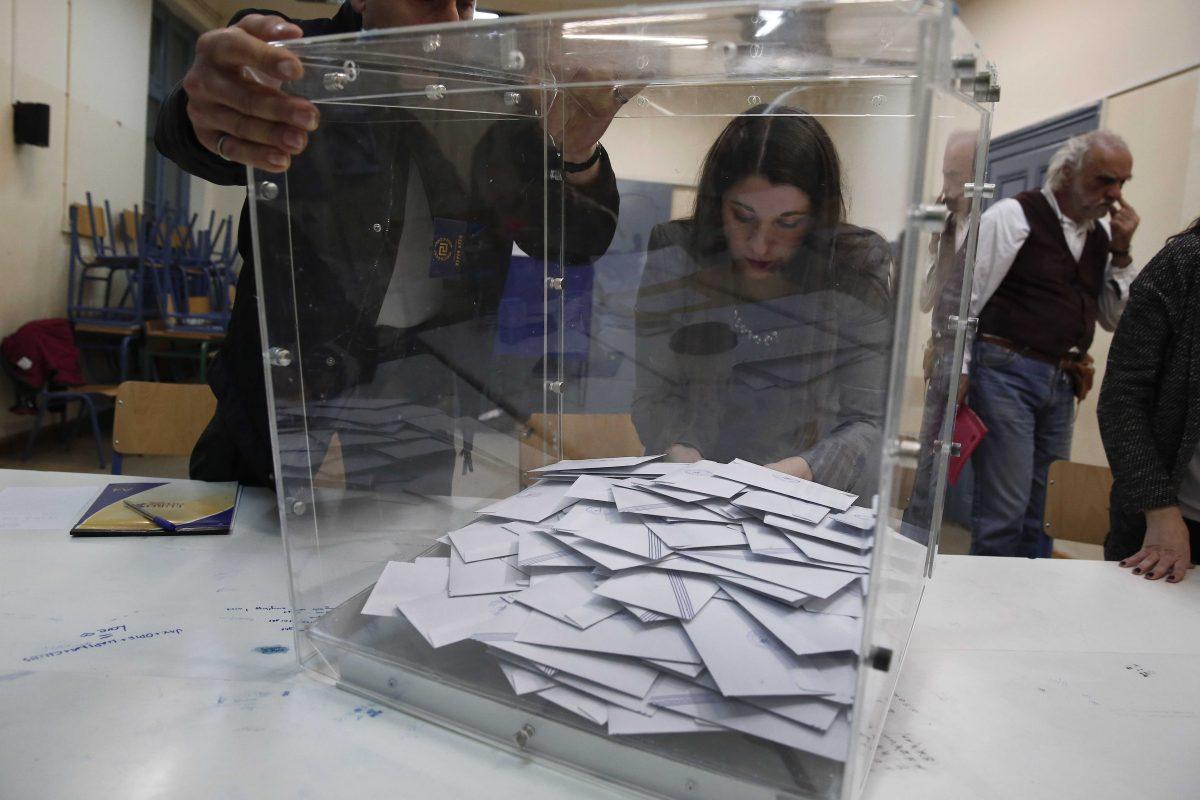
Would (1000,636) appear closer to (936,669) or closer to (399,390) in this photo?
(936,669)

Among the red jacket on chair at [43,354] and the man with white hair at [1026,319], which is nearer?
the man with white hair at [1026,319]

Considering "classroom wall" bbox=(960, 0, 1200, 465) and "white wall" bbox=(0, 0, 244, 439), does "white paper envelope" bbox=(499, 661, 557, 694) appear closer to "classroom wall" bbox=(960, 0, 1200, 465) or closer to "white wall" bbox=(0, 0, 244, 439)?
"classroom wall" bbox=(960, 0, 1200, 465)

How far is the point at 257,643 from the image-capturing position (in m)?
0.75

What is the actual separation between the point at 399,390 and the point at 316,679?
0.29 meters

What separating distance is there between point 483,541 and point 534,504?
67mm

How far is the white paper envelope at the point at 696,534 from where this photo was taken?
618 millimetres

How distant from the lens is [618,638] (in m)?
0.56

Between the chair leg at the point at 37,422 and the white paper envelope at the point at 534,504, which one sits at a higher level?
the white paper envelope at the point at 534,504

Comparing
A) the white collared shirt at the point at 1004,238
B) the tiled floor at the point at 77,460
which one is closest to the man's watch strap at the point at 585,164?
the white collared shirt at the point at 1004,238

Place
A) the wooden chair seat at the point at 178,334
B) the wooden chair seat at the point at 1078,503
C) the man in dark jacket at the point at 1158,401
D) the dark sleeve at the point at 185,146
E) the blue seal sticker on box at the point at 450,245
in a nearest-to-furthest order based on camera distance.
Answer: the blue seal sticker on box at the point at 450,245
the dark sleeve at the point at 185,146
the man in dark jacket at the point at 1158,401
the wooden chair seat at the point at 1078,503
the wooden chair seat at the point at 178,334

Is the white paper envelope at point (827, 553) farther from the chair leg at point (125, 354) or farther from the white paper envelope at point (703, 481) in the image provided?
the chair leg at point (125, 354)

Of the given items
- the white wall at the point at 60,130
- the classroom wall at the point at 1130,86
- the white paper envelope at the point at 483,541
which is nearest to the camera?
the white paper envelope at the point at 483,541

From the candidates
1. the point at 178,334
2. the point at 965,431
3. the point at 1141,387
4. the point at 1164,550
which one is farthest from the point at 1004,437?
the point at 178,334

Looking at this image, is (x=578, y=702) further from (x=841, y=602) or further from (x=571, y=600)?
(x=841, y=602)
